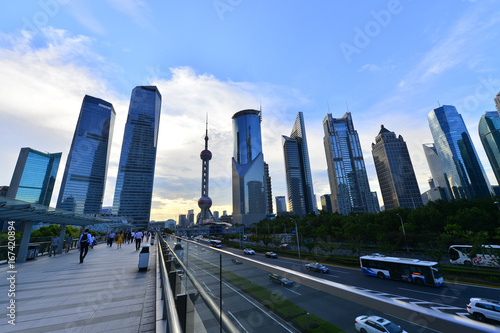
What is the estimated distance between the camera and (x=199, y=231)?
333 ft

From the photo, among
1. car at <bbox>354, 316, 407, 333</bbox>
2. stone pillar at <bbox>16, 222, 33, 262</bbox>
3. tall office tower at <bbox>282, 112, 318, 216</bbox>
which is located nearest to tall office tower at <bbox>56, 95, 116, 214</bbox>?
stone pillar at <bbox>16, 222, 33, 262</bbox>

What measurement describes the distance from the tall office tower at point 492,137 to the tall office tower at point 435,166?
125ft

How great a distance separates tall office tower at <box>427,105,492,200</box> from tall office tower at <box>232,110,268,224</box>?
395 ft

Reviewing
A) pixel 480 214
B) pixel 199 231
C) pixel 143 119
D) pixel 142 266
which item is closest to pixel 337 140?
pixel 199 231

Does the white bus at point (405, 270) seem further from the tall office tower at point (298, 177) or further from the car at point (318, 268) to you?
the tall office tower at point (298, 177)

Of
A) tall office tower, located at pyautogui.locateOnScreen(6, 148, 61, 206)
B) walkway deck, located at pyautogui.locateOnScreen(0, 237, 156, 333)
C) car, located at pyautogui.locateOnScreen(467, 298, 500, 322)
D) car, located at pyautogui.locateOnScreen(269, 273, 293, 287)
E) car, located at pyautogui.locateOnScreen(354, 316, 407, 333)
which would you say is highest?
tall office tower, located at pyautogui.locateOnScreen(6, 148, 61, 206)

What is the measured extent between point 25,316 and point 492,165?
169462mm

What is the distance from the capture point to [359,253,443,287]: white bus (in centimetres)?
1612

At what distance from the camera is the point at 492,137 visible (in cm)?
9925

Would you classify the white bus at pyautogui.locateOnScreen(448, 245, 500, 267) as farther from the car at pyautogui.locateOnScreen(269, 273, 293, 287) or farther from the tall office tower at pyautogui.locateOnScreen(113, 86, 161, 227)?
the tall office tower at pyautogui.locateOnScreen(113, 86, 161, 227)

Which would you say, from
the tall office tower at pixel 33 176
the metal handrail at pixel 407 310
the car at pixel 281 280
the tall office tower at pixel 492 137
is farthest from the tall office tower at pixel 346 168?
the tall office tower at pixel 33 176

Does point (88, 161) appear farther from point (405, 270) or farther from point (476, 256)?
point (476, 256)

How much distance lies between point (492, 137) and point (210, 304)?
158 m

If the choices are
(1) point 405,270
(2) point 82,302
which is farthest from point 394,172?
(2) point 82,302
